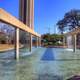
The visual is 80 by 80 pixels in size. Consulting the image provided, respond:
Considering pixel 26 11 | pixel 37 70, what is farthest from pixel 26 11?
pixel 37 70

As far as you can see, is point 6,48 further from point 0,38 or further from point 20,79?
point 20,79

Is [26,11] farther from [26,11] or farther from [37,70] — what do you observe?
[37,70]

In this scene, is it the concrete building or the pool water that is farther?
the concrete building

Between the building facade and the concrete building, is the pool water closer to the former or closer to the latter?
the concrete building

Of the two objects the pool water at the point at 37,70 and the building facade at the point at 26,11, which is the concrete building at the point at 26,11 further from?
the pool water at the point at 37,70

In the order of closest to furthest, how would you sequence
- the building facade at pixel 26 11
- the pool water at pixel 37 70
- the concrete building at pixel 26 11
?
1. the pool water at pixel 37 70
2. the concrete building at pixel 26 11
3. the building facade at pixel 26 11

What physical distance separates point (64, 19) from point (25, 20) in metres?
10.3

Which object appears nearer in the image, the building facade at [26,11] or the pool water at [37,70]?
the pool water at [37,70]

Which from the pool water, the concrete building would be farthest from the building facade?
the pool water

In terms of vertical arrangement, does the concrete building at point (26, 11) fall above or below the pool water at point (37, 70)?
above

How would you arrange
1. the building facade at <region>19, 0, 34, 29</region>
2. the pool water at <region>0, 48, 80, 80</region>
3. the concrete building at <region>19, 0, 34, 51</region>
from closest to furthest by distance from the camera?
the pool water at <region>0, 48, 80, 80</region> < the concrete building at <region>19, 0, 34, 51</region> < the building facade at <region>19, 0, 34, 29</region>

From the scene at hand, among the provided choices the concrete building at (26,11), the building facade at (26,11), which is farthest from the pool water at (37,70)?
the building facade at (26,11)

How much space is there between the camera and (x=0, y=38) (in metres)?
29.2

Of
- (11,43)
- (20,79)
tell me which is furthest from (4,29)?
(20,79)
